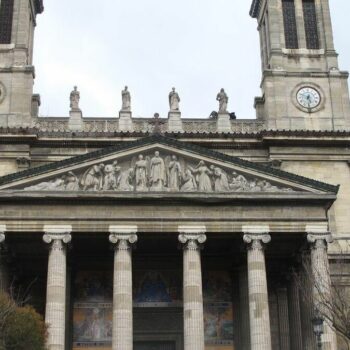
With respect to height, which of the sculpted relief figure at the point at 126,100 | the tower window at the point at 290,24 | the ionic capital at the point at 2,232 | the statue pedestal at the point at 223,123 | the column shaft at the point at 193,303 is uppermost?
the tower window at the point at 290,24

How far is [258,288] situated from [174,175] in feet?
22.4

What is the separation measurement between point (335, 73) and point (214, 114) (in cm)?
838

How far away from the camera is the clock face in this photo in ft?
162

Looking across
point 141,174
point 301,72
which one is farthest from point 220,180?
point 301,72

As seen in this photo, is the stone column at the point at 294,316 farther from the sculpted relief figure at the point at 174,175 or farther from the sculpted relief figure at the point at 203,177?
the sculpted relief figure at the point at 174,175

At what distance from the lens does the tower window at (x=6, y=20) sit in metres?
50.4

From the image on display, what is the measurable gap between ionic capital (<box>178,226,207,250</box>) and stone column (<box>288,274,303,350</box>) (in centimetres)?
639

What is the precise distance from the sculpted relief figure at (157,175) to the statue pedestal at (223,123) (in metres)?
10.2

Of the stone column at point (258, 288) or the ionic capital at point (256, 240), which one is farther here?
the ionic capital at point (256, 240)

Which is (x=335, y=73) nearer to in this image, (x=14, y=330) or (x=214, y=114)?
(x=214, y=114)

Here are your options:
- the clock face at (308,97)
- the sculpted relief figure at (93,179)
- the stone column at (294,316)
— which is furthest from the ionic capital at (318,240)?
the clock face at (308,97)

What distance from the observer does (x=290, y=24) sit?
5212 centimetres

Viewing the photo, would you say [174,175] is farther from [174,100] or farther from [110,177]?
[174,100]

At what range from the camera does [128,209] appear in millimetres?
37562
